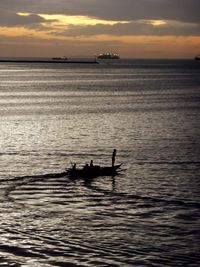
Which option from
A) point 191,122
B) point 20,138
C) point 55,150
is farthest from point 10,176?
point 191,122

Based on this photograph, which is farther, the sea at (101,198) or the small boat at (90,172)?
the small boat at (90,172)

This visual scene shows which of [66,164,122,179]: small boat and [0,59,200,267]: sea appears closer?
[0,59,200,267]: sea

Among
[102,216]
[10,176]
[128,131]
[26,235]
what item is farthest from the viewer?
[128,131]

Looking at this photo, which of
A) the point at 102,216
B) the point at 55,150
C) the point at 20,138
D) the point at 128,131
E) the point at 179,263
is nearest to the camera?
the point at 179,263

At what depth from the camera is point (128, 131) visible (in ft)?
265

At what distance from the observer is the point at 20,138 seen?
73.9 meters

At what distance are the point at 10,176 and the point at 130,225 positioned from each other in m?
18.3

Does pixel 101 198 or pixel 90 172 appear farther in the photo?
pixel 90 172

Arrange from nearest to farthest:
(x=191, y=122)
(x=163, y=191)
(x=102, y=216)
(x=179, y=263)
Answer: (x=179, y=263)
(x=102, y=216)
(x=163, y=191)
(x=191, y=122)

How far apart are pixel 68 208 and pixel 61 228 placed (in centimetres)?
447

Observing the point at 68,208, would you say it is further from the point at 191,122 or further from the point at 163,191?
the point at 191,122

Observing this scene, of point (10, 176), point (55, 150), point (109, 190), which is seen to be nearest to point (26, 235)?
point (109, 190)

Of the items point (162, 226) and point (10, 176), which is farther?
point (10, 176)

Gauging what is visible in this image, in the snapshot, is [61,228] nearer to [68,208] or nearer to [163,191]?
[68,208]
